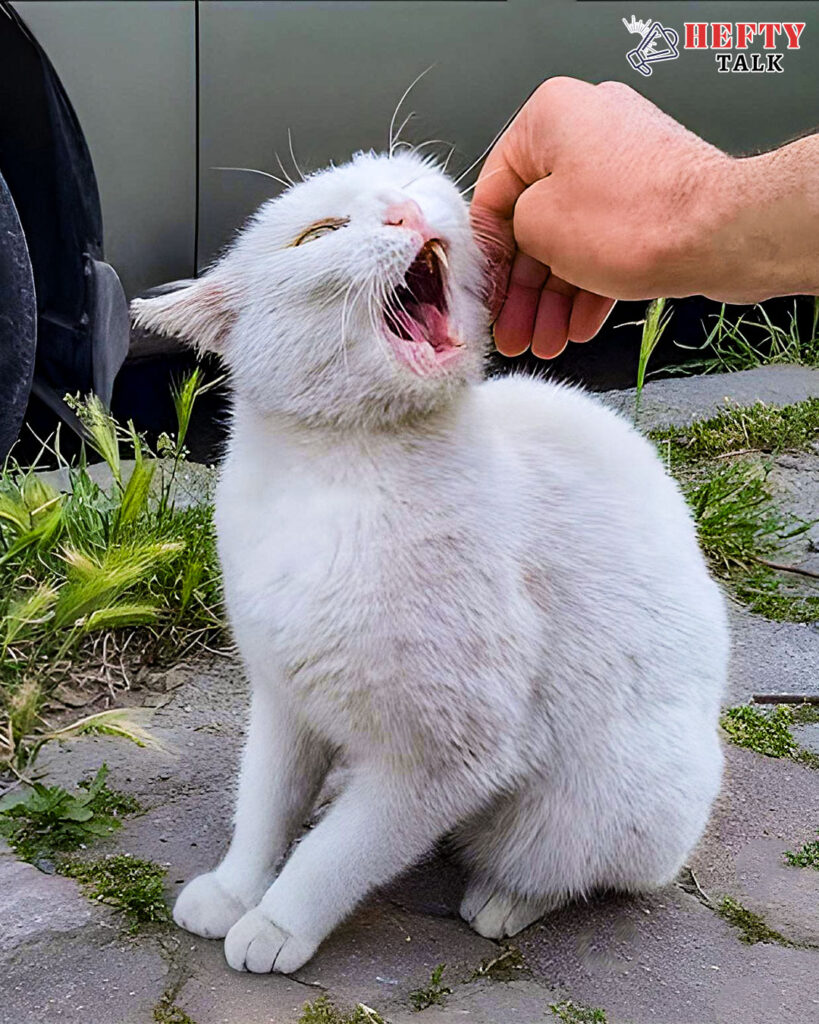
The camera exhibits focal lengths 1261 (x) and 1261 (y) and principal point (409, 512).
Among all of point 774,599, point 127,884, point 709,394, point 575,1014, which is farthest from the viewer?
point 709,394

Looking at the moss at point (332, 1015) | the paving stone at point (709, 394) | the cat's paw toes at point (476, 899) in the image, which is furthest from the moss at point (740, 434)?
the moss at point (332, 1015)

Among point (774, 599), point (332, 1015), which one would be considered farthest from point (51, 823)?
point (774, 599)

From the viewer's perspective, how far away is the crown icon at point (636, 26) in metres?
3.86

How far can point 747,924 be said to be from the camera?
1.92 metres

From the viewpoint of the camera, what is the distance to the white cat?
1626 millimetres

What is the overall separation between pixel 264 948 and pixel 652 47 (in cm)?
318

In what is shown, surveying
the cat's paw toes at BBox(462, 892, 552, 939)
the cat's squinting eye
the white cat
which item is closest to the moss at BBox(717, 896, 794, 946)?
the white cat

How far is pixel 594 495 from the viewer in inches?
71.6

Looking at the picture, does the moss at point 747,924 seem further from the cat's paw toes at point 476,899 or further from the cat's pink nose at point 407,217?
the cat's pink nose at point 407,217

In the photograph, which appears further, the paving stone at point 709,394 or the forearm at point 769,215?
the paving stone at point 709,394

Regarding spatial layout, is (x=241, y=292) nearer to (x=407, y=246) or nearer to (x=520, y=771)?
(x=407, y=246)

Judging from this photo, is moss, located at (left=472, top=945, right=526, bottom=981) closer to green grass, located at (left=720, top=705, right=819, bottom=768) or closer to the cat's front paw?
the cat's front paw

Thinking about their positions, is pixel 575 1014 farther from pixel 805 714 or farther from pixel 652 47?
pixel 652 47

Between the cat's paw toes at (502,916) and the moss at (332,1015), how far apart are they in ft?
0.89
